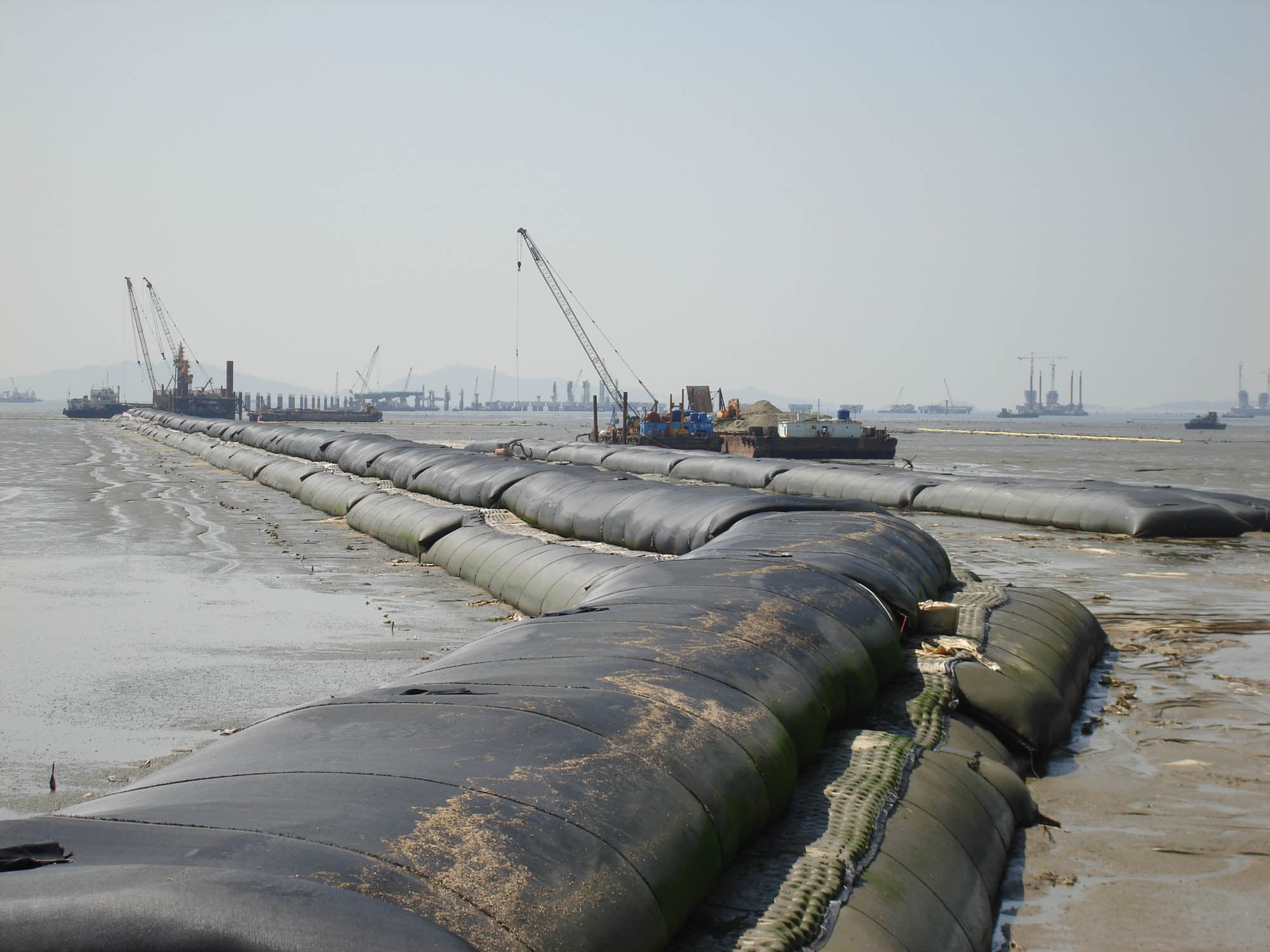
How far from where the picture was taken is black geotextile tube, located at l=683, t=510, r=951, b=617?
8594 mm

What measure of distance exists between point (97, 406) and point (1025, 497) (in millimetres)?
119587

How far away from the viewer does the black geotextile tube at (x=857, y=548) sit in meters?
8.59

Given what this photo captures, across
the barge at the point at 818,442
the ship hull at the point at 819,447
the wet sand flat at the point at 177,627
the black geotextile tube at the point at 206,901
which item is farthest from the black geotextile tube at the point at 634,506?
the barge at the point at 818,442

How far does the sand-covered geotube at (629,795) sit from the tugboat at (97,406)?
126682mm

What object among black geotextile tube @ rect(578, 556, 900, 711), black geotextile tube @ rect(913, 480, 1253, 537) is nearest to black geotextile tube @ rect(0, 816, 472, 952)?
black geotextile tube @ rect(578, 556, 900, 711)

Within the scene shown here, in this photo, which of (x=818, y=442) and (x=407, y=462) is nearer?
(x=407, y=462)

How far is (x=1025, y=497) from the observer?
23.6 m

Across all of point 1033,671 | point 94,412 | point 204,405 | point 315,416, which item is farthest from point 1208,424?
point 1033,671

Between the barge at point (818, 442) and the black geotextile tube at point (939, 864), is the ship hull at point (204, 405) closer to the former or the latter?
the barge at point (818, 442)

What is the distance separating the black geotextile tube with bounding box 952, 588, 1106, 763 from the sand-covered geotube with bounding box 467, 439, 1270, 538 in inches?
334

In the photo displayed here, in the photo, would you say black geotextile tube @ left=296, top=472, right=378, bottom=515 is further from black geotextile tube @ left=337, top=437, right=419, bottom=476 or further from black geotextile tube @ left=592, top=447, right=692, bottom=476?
black geotextile tube @ left=592, top=447, right=692, bottom=476

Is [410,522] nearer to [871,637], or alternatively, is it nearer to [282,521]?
[282,521]

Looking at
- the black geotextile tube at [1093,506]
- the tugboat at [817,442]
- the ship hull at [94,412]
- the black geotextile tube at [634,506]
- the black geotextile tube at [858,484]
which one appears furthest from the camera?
the ship hull at [94,412]

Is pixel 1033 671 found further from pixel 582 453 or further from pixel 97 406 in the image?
pixel 97 406
